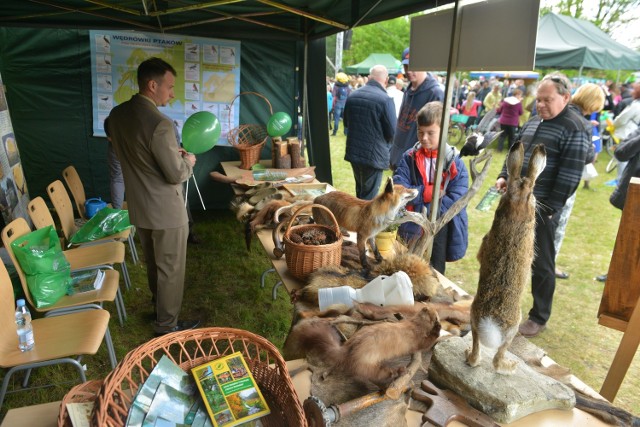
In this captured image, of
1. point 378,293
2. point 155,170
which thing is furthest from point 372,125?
point 378,293

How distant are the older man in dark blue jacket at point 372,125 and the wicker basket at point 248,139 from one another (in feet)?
3.04

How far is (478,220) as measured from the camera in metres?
5.43

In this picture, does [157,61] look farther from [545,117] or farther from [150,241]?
[545,117]

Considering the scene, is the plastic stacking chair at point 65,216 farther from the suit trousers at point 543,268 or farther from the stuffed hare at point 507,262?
the suit trousers at point 543,268

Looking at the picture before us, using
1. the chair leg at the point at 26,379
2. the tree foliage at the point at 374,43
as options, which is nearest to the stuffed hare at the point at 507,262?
the chair leg at the point at 26,379

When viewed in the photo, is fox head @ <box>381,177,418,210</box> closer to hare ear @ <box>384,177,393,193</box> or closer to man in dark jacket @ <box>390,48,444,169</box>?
hare ear @ <box>384,177,393,193</box>

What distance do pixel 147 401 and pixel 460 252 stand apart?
2.00 m

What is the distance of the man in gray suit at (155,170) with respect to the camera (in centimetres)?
236

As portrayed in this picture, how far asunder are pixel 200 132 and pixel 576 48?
727 cm

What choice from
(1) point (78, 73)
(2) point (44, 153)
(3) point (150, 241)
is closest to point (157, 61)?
(3) point (150, 241)

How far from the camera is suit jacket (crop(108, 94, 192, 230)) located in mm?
2354

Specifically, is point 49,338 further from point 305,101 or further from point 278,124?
point 305,101

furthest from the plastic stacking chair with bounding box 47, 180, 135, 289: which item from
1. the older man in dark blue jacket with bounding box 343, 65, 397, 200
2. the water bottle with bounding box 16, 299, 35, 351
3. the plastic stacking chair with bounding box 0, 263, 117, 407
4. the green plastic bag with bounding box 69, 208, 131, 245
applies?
the older man in dark blue jacket with bounding box 343, 65, 397, 200

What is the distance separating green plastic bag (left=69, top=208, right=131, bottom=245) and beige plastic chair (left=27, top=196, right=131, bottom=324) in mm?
118
